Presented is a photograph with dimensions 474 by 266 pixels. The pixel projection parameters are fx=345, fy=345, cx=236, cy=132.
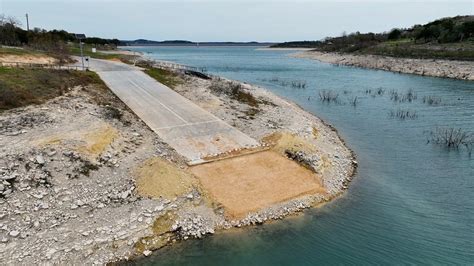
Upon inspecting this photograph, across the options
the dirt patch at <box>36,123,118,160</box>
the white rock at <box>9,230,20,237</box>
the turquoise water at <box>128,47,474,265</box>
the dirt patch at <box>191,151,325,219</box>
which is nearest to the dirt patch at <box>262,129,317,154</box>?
the dirt patch at <box>191,151,325,219</box>

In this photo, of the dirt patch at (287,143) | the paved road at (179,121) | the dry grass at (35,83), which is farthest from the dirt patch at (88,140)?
the dirt patch at (287,143)

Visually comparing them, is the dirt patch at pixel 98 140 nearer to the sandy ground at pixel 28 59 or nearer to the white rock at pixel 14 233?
the white rock at pixel 14 233

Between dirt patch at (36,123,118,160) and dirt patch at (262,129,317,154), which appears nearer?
dirt patch at (36,123,118,160)

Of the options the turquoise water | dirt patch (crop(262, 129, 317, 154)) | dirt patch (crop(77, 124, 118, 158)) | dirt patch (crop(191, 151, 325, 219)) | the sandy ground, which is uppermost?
the sandy ground

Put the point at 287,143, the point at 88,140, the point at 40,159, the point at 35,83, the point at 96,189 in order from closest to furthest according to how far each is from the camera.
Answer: the point at 96,189, the point at 40,159, the point at 88,140, the point at 287,143, the point at 35,83

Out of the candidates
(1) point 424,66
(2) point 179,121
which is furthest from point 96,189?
(1) point 424,66

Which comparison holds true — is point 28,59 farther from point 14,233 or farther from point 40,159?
point 14,233

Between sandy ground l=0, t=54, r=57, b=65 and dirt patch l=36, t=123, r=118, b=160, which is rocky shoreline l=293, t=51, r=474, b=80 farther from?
sandy ground l=0, t=54, r=57, b=65
